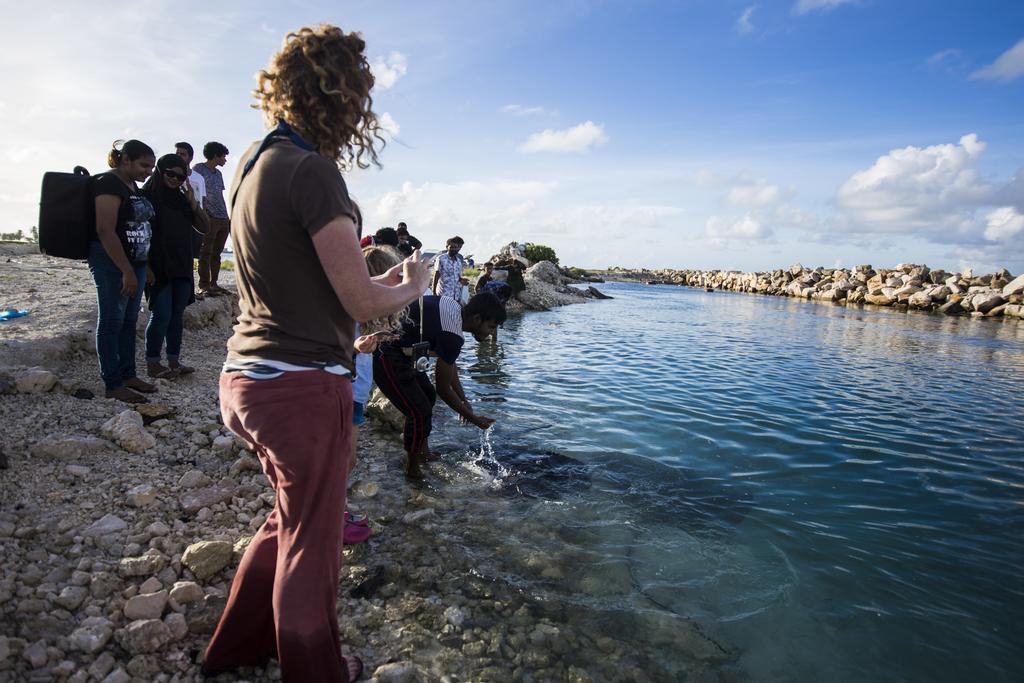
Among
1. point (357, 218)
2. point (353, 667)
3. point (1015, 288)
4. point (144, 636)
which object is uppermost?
point (1015, 288)

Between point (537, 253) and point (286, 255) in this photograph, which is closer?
point (286, 255)

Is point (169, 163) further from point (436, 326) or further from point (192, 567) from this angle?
point (192, 567)

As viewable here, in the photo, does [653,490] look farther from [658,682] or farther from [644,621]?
[658,682]

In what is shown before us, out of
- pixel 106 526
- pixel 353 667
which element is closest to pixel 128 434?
pixel 106 526

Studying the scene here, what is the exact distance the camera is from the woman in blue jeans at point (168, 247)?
576 centimetres

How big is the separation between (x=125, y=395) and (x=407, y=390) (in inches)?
113

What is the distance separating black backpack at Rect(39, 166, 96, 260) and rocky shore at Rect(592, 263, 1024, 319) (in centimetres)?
4251

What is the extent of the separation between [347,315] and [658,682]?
2739 millimetres

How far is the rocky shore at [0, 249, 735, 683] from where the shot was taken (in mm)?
2682

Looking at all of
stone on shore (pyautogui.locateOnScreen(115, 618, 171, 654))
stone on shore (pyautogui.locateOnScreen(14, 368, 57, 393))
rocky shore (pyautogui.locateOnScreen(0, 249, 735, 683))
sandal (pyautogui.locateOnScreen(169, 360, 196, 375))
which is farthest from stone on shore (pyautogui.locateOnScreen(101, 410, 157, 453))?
stone on shore (pyautogui.locateOnScreen(115, 618, 171, 654))

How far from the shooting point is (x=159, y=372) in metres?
6.31

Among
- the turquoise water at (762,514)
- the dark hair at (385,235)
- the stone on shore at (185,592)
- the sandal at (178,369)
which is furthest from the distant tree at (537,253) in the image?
the stone on shore at (185,592)

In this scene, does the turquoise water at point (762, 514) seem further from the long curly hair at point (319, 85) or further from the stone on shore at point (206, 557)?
the long curly hair at point (319, 85)

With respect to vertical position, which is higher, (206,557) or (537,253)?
(537,253)
